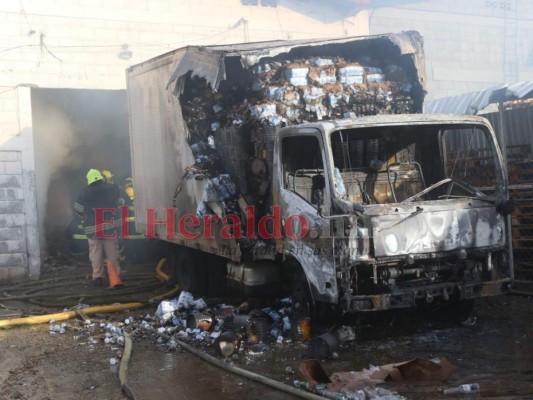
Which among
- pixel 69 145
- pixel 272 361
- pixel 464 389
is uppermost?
pixel 69 145

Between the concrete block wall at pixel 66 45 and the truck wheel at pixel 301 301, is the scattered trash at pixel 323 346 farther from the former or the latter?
the concrete block wall at pixel 66 45

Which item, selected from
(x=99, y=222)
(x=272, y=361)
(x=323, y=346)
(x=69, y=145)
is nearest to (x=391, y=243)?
(x=323, y=346)

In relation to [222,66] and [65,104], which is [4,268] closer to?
[65,104]

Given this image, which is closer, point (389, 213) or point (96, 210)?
point (389, 213)

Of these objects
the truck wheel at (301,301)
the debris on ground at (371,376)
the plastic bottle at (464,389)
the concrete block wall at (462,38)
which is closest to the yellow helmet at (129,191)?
the truck wheel at (301,301)

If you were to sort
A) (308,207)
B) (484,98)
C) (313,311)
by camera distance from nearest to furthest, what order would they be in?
(308,207)
(313,311)
(484,98)

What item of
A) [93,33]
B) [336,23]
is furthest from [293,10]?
[93,33]

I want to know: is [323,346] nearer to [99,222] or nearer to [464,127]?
[464,127]

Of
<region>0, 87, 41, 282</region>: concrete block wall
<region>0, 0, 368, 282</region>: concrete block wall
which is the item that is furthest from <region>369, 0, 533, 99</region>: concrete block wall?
<region>0, 87, 41, 282</region>: concrete block wall

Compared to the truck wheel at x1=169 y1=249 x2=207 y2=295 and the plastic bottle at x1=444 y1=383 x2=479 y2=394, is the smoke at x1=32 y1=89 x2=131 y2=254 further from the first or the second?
the plastic bottle at x1=444 y1=383 x2=479 y2=394

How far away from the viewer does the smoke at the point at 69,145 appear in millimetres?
14906

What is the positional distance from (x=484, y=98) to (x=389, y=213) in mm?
5687

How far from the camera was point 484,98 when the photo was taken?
35.1 ft

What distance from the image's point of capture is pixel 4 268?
37.7 feet
